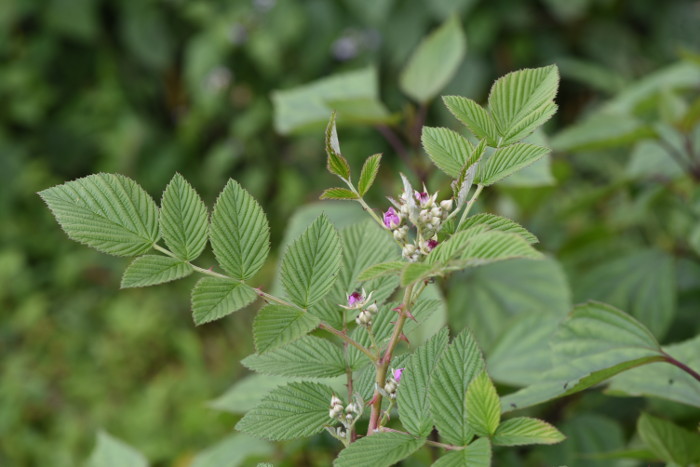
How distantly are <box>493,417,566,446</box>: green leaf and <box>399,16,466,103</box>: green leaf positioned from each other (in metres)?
0.71

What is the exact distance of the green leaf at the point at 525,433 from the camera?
392mm

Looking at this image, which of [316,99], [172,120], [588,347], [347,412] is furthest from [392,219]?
[172,120]

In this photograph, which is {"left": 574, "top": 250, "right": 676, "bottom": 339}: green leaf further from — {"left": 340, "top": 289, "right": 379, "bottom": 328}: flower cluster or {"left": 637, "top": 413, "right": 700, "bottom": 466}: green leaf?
{"left": 340, "top": 289, "right": 379, "bottom": 328}: flower cluster

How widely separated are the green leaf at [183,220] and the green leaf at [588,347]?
0.29m

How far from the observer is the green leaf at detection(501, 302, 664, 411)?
1.96 ft

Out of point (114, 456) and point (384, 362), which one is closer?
point (384, 362)

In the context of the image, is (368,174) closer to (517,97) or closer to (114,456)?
(517,97)

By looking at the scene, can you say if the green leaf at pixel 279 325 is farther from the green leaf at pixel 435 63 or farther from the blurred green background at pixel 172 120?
the blurred green background at pixel 172 120

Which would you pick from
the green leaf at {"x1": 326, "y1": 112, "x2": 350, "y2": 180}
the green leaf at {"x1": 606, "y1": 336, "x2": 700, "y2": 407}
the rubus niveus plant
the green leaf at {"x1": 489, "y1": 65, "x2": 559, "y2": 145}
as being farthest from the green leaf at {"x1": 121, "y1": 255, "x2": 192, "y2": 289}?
the green leaf at {"x1": 606, "y1": 336, "x2": 700, "y2": 407}

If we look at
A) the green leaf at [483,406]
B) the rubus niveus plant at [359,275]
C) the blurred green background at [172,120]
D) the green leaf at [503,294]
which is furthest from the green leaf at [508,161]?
the blurred green background at [172,120]

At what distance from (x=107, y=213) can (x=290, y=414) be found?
164 mm

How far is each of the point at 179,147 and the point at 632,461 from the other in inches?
113

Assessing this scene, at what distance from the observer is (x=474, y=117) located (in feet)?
1.42

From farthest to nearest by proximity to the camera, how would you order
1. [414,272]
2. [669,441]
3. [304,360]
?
[669,441], [304,360], [414,272]
